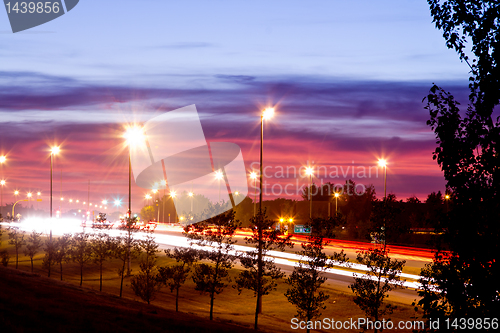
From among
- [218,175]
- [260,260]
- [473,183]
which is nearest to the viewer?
[473,183]

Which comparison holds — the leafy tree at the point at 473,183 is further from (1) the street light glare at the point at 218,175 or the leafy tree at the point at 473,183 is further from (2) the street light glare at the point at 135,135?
(1) the street light glare at the point at 218,175

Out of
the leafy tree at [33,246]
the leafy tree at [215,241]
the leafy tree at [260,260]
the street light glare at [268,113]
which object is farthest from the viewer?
the leafy tree at [33,246]

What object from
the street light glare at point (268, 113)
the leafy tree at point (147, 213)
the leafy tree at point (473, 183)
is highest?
the street light glare at point (268, 113)

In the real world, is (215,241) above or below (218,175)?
below

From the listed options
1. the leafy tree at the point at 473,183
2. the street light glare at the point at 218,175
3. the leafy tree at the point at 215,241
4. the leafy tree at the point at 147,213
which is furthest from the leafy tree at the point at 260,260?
the leafy tree at the point at 147,213

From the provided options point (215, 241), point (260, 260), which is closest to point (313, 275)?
point (260, 260)

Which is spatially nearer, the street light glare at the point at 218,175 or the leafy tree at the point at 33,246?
the leafy tree at the point at 33,246

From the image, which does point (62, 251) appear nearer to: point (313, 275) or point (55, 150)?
point (55, 150)

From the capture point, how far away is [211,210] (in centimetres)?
2875

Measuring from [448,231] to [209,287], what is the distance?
1424cm

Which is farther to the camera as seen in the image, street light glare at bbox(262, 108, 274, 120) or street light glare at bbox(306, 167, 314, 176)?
street light glare at bbox(306, 167, 314, 176)

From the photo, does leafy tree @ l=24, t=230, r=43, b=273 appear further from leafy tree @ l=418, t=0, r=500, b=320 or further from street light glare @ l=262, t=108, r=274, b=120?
leafy tree @ l=418, t=0, r=500, b=320

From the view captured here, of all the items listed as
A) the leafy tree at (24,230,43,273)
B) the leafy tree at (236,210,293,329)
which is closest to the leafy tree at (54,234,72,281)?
the leafy tree at (24,230,43,273)

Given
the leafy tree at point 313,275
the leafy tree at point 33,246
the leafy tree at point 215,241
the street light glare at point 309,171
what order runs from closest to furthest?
the leafy tree at point 313,275
the leafy tree at point 215,241
the leafy tree at point 33,246
the street light glare at point 309,171
